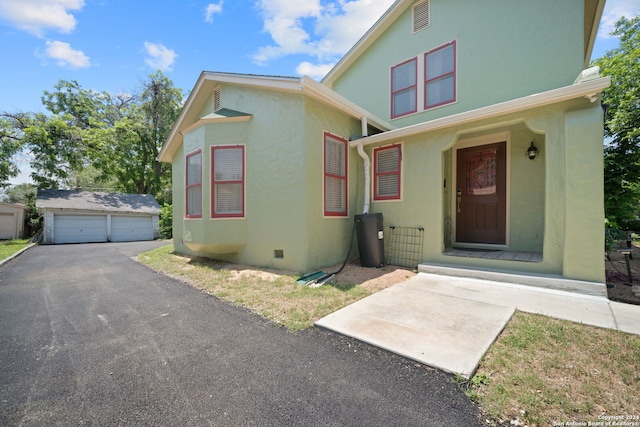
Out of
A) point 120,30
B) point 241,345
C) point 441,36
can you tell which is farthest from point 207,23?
point 241,345

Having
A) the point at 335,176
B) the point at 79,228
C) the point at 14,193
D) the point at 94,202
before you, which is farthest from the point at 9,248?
the point at 14,193

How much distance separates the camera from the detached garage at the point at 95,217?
51.1 ft

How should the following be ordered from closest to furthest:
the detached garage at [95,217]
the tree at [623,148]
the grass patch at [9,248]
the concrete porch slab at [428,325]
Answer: the concrete porch slab at [428,325] < the tree at [623,148] < the grass patch at [9,248] < the detached garage at [95,217]

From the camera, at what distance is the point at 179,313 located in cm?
366

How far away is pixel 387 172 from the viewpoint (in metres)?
6.30

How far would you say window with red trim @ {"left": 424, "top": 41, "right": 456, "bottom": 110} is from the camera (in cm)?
676

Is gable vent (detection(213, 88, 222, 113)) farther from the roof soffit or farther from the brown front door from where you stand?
the brown front door

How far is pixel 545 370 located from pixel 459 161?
5794 millimetres

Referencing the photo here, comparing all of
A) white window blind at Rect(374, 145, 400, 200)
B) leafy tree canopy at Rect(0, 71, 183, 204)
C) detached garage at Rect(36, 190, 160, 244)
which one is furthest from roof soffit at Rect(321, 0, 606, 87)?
leafy tree canopy at Rect(0, 71, 183, 204)

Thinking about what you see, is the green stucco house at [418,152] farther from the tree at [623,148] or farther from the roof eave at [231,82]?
the tree at [623,148]

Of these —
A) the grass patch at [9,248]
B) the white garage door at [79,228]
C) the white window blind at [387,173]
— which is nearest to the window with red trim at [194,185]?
the white window blind at [387,173]

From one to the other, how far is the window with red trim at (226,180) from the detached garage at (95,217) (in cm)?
1585

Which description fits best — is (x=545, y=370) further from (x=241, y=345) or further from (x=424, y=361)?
(x=241, y=345)

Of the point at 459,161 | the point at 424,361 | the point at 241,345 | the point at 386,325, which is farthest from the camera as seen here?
the point at 459,161
